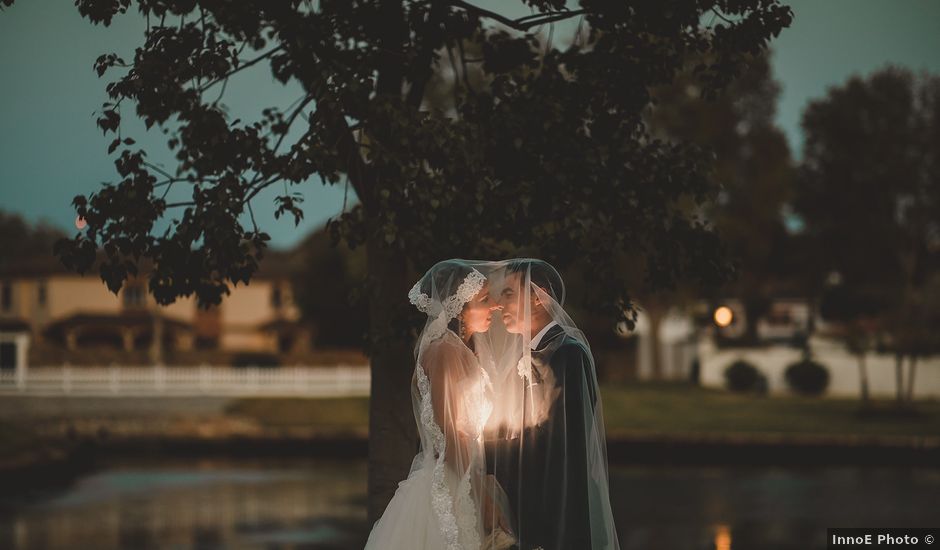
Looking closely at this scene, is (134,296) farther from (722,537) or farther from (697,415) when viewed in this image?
(722,537)

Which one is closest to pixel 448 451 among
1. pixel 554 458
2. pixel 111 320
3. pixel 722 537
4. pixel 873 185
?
pixel 554 458

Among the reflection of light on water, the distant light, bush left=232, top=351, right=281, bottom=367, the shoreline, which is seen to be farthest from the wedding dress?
bush left=232, top=351, right=281, bottom=367

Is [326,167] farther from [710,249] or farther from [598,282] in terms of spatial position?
[710,249]

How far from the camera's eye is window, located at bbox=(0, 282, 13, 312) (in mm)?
67688

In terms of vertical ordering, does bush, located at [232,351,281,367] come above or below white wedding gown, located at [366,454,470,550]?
below

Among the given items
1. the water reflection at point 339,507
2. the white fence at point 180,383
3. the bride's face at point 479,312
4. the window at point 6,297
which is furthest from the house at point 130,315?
the bride's face at point 479,312

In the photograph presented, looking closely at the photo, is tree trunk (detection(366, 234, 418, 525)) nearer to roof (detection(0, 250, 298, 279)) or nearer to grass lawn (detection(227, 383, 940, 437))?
grass lawn (detection(227, 383, 940, 437))

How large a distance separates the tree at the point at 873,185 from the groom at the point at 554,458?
131 ft

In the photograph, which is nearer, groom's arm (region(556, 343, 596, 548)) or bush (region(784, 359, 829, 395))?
groom's arm (region(556, 343, 596, 548))

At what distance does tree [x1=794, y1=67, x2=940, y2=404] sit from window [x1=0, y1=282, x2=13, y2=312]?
50367 millimetres

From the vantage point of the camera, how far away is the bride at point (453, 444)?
20.8ft

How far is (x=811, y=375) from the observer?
41438 millimetres

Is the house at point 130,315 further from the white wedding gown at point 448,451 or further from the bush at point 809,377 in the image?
the white wedding gown at point 448,451

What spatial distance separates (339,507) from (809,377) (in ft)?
92.9
